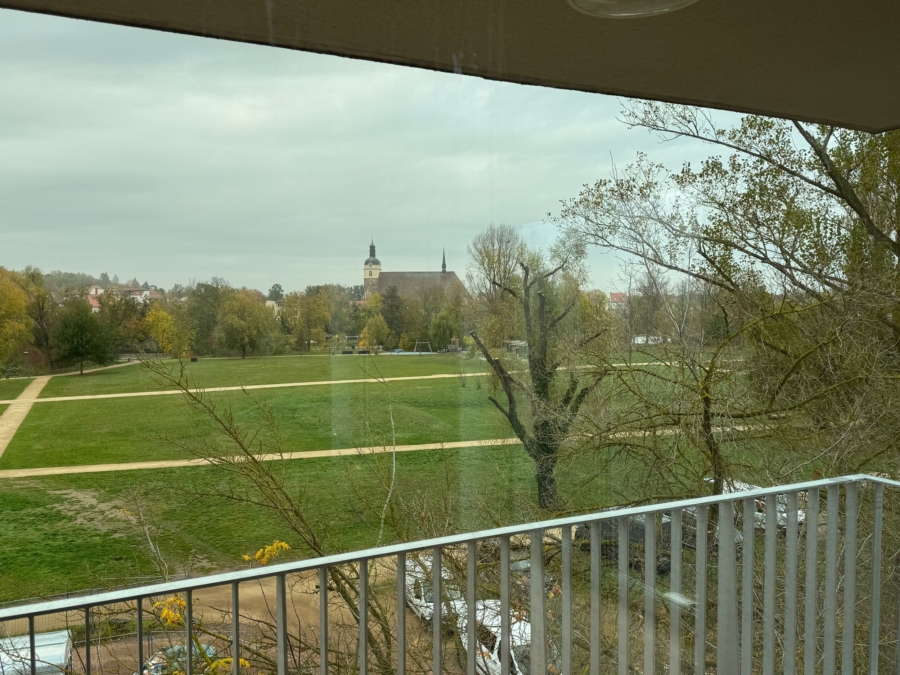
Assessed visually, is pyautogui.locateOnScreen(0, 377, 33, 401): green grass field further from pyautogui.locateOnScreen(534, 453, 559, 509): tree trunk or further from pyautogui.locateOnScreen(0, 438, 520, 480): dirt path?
pyautogui.locateOnScreen(534, 453, 559, 509): tree trunk

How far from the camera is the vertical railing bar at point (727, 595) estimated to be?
161 centimetres

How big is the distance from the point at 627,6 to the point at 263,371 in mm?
1961

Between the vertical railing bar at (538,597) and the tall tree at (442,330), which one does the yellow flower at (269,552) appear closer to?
the tall tree at (442,330)

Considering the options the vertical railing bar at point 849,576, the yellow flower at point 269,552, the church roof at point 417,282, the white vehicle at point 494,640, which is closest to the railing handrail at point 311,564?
the vertical railing bar at point 849,576

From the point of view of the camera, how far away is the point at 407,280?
3123mm

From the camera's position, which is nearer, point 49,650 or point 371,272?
point 49,650

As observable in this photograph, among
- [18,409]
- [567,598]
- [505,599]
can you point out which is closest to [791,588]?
[567,598]

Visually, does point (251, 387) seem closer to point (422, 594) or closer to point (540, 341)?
point (422, 594)

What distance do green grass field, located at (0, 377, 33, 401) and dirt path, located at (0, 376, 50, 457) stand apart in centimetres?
1

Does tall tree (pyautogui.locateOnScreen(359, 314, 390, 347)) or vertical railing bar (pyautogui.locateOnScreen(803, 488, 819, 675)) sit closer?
vertical railing bar (pyautogui.locateOnScreen(803, 488, 819, 675))

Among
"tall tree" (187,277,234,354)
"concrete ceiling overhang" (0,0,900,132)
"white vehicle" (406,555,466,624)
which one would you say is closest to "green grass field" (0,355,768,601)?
"tall tree" (187,277,234,354)

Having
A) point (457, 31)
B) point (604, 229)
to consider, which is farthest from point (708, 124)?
point (457, 31)

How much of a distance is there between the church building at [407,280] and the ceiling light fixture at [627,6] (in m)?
1.75

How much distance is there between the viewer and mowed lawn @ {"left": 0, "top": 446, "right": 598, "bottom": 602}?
2.35m
